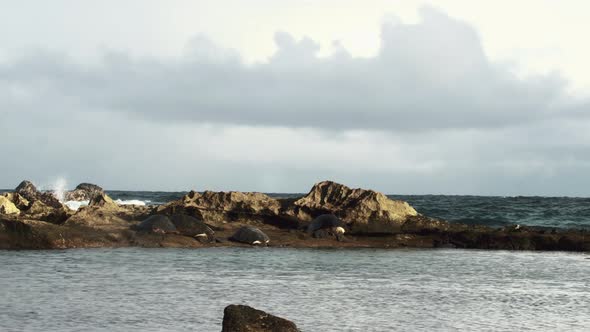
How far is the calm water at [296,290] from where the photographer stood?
52.0ft

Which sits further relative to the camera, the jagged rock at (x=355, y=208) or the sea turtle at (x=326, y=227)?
the jagged rock at (x=355, y=208)

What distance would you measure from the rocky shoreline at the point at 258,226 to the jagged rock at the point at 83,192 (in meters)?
26.3

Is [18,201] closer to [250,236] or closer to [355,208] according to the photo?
[250,236]

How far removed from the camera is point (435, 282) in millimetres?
22453

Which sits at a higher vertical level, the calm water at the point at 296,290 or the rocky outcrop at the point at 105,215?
the rocky outcrop at the point at 105,215

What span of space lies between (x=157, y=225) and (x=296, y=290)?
14697mm

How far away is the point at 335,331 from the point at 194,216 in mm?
23459

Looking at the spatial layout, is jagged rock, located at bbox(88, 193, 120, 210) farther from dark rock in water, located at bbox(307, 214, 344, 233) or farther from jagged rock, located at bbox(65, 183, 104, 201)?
jagged rock, located at bbox(65, 183, 104, 201)

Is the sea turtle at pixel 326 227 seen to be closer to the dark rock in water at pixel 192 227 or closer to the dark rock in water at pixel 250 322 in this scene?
the dark rock in water at pixel 192 227

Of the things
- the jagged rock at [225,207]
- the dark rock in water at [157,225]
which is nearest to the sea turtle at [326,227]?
the jagged rock at [225,207]

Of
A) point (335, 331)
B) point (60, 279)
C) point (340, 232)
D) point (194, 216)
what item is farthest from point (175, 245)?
point (335, 331)

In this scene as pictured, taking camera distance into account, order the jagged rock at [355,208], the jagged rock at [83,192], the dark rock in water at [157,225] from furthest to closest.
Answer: the jagged rock at [83,192] < the jagged rock at [355,208] < the dark rock in water at [157,225]

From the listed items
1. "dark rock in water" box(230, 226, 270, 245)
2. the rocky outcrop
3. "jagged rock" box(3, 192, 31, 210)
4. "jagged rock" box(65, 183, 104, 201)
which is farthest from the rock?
"jagged rock" box(65, 183, 104, 201)

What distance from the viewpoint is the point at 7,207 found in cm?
3688
